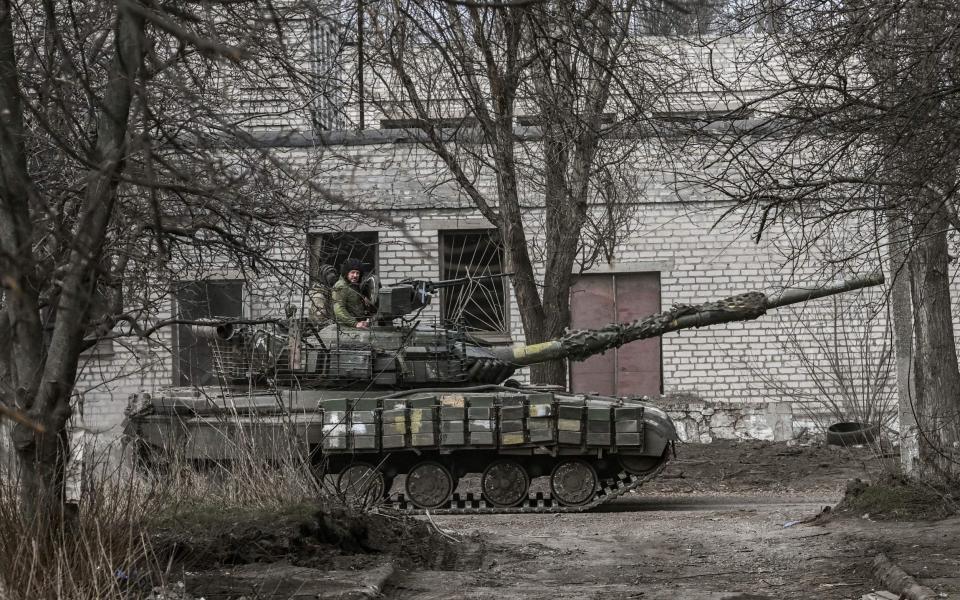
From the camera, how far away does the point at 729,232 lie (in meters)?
17.0

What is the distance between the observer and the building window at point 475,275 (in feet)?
55.2

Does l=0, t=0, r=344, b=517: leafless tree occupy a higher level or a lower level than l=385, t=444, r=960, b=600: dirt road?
higher

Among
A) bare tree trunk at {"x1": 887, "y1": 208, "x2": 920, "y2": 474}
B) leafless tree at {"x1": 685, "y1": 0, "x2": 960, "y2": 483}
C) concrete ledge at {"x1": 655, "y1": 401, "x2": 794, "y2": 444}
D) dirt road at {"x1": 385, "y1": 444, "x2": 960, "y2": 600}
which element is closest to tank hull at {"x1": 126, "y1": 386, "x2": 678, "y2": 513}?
dirt road at {"x1": 385, "y1": 444, "x2": 960, "y2": 600}

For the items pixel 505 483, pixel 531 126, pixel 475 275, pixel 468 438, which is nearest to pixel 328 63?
pixel 531 126

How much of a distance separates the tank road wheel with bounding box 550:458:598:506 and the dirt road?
14.6 inches

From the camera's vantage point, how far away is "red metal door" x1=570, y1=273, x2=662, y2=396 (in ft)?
56.1

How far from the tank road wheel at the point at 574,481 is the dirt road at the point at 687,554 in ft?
1.21

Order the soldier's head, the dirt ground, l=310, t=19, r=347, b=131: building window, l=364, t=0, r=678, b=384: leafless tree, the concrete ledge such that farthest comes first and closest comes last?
1. the concrete ledge
2. the soldier's head
3. l=364, t=0, r=678, b=384: leafless tree
4. the dirt ground
5. l=310, t=19, r=347, b=131: building window

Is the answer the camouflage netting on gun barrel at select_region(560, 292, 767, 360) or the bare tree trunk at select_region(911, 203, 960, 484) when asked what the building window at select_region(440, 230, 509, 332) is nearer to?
the camouflage netting on gun barrel at select_region(560, 292, 767, 360)

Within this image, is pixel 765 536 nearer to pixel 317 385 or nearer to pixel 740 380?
pixel 317 385

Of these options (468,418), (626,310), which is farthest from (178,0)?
(626,310)

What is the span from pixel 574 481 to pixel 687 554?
3665 millimetres

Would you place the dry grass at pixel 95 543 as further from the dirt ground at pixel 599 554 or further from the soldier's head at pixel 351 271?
the soldier's head at pixel 351 271

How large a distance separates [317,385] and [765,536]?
525cm
